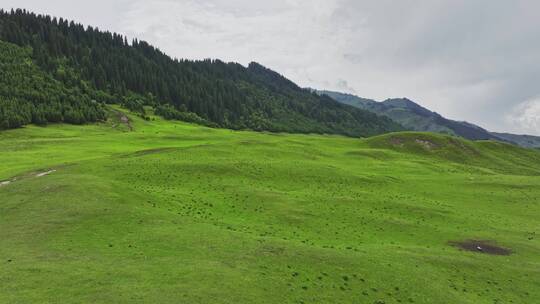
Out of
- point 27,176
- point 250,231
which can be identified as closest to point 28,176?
point 27,176

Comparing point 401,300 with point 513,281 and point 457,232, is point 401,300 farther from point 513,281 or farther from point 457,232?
point 457,232

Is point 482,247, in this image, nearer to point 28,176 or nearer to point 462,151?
point 28,176

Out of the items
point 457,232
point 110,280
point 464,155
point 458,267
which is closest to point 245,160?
point 457,232

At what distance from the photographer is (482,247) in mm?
39250

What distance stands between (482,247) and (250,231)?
23.4 metres

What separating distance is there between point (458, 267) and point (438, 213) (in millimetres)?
16686

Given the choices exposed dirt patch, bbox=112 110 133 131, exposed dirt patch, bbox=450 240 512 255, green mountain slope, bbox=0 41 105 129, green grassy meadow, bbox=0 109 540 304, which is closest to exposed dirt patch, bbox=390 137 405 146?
green grassy meadow, bbox=0 109 540 304

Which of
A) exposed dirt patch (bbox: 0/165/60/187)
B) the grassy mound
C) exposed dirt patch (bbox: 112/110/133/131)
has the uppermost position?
the grassy mound

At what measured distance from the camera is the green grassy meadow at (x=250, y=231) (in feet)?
80.9

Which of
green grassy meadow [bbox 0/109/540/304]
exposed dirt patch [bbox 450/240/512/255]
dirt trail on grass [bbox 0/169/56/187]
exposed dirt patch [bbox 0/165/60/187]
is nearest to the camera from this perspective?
green grassy meadow [bbox 0/109/540/304]

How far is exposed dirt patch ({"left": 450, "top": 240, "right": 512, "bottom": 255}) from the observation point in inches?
1505

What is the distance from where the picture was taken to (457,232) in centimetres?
4300

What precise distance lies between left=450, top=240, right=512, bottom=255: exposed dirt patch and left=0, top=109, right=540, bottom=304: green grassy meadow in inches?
38.0

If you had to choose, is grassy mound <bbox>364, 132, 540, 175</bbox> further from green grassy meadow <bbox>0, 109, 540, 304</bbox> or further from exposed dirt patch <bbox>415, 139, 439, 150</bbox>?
green grassy meadow <bbox>0, 109, 540, 304</bbox>
